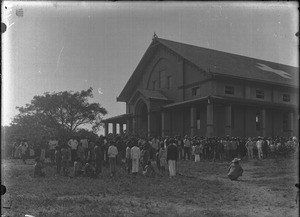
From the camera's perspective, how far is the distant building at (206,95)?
23578mm

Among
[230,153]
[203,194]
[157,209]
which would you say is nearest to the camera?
[157,209]

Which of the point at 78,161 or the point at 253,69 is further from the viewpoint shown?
the point at 253,69

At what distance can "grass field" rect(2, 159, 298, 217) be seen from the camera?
9.81 metres

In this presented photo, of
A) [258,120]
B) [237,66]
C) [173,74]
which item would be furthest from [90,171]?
[173,74]

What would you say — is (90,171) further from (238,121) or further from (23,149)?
(238,121)

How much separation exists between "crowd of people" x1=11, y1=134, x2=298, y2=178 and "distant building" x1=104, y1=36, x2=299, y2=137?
2476 mm

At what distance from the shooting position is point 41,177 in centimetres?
1516

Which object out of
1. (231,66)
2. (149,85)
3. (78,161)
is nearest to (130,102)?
(149,85)

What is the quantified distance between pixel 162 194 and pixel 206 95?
14.9 m

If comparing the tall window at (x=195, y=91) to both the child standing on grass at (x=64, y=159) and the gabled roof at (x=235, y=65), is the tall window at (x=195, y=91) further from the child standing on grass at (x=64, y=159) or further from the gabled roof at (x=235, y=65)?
the child standing on grass at (x=64, y=159)

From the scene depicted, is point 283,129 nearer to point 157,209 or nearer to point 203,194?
point 203,194

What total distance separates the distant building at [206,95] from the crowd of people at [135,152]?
8.12ft

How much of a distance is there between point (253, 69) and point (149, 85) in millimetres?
10590

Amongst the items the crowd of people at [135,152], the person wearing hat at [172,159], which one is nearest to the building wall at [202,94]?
the crowd of people at [135,152]
